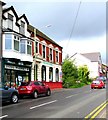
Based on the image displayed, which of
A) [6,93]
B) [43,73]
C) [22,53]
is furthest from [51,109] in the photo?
[43,73]

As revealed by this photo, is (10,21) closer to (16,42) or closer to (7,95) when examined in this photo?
(16,42)

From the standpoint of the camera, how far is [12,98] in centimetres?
1911

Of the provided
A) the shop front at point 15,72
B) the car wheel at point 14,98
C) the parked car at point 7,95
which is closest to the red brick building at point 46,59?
the shop front at point 15,72

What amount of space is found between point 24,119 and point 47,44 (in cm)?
3289

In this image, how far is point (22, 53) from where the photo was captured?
112ft

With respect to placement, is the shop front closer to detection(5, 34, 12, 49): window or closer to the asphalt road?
detection(5, 34, 12, 49): window

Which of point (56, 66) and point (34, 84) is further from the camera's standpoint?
point (56, 66)

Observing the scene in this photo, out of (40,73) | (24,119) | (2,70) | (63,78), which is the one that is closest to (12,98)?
(24,119)

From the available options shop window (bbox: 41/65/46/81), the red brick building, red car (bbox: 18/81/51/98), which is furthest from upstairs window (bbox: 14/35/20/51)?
shop window (bbox: 41/65/46/81)

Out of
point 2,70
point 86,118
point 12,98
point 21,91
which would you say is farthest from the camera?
point 2,70

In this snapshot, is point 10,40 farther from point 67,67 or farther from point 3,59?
point 67,67

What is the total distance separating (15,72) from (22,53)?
7.98 ft

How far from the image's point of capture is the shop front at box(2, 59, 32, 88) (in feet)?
102

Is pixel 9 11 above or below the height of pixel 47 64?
above
